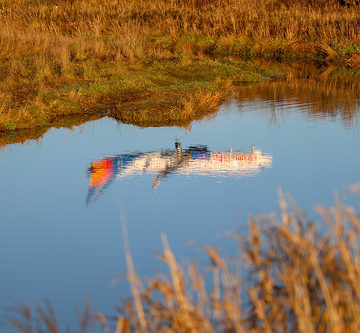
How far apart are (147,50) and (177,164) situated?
11.2 meters

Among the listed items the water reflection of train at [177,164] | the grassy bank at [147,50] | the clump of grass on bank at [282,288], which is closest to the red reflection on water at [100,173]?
the water reflection of train at [177,164]

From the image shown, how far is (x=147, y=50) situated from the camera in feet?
Result: 77.7

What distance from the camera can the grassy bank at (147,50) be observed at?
17.2 m

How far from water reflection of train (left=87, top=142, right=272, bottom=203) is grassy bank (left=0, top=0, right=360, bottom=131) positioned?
276 centimetres

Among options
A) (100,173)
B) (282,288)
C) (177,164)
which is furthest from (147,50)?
(282,288)

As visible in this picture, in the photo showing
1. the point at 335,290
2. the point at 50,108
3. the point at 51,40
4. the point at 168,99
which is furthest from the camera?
the point at 51,40

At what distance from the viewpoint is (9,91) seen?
17.2 m

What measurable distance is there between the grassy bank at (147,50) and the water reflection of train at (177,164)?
276 cm

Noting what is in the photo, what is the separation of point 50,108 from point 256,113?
4816 mm

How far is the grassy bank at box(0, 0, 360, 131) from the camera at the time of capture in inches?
675

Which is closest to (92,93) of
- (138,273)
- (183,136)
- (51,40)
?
(183,136)

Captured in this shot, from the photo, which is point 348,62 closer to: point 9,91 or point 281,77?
point 281,77

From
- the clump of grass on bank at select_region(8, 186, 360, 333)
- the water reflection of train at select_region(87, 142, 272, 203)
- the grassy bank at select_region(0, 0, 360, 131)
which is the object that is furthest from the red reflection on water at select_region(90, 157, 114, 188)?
the clump of grass on bank at select_region(8, 186, 360, 333)

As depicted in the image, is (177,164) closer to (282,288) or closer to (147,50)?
(282,288)
